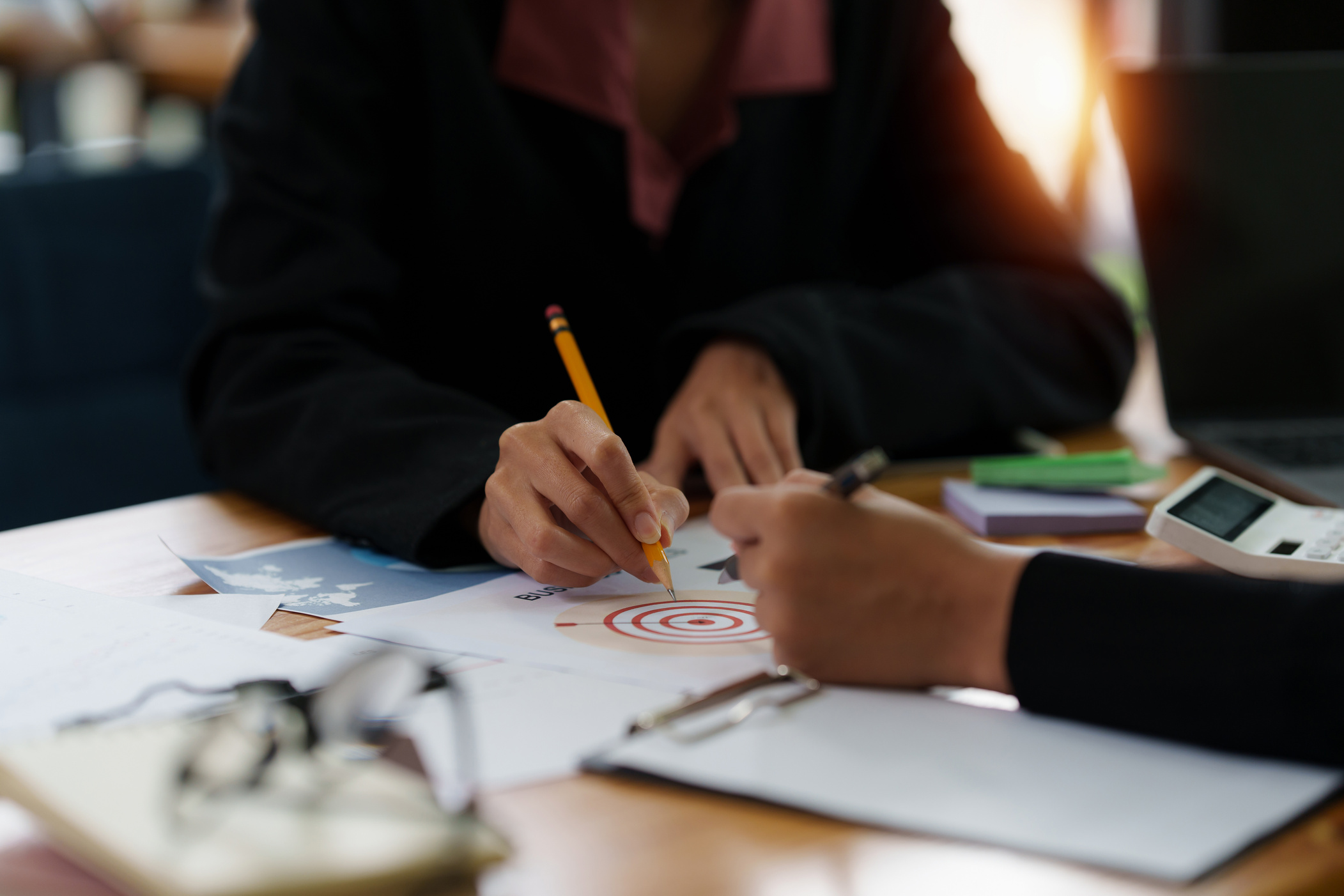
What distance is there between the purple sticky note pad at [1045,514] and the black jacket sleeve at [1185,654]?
27 cm

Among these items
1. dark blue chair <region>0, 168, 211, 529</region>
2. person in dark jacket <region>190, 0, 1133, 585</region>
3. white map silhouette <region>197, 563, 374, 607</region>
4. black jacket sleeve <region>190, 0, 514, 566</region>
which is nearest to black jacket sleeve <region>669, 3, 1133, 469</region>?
person in dark jacket <region>190, 0, 1133, 585</region>

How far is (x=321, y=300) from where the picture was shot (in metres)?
0.87

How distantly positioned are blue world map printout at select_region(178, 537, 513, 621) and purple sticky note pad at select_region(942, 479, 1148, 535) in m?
0.31

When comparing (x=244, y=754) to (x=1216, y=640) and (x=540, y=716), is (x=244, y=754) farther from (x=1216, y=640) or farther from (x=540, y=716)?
(x=1216, y=640)

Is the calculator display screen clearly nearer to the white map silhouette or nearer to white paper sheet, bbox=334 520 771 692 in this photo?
white paper sheet, bbox=334 520 771 692

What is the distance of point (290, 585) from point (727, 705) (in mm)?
312

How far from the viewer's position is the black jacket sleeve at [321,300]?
0.73m

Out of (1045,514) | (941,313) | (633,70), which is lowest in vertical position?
(1045,514)

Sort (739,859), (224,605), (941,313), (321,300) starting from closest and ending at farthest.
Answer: (739,859), (224,605), (321,300), (941,313)

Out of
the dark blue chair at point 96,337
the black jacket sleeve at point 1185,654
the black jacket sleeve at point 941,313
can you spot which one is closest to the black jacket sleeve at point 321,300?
the black jacket sleeve at point 941,313

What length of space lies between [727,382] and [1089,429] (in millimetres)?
442

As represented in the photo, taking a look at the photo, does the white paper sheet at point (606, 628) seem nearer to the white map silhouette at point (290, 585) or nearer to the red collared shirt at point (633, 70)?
the white map silhouette at point (290, 585)

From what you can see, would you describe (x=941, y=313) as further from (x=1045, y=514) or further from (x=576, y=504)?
(x=576, y=504)

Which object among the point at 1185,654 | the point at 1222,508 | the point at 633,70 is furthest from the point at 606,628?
the point at 633,70
